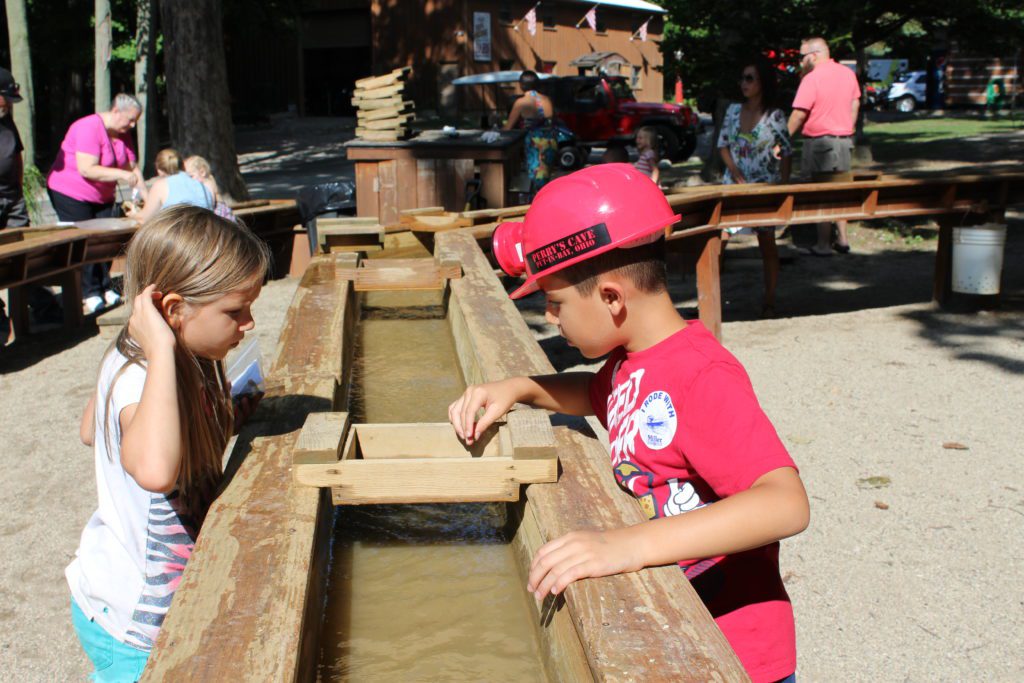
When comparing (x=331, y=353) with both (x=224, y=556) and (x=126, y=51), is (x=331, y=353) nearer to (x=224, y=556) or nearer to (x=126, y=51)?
(x=224, y=556)

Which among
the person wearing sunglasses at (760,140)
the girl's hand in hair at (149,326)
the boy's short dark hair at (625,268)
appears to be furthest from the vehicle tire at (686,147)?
the girl's hand in hair at (149,326)

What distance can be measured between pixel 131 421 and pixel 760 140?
794cm

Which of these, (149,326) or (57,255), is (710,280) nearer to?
(57,255)

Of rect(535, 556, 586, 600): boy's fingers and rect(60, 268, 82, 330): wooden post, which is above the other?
rect(535, 556, 586, 600): boy's fingers

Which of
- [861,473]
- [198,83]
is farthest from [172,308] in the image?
[198,83]

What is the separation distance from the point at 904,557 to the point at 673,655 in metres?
3.20

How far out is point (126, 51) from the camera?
94.8ft

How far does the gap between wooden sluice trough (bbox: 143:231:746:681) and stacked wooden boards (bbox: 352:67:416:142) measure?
320 inches

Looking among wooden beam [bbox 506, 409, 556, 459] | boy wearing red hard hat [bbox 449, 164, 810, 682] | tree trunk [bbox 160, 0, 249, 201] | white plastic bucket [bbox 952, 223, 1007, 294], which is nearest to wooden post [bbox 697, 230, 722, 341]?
white plastic bucket [bbox 952, 223, 1007, 294]

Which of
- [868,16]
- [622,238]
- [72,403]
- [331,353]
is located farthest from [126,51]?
[622,238]

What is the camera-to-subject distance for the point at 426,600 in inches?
107

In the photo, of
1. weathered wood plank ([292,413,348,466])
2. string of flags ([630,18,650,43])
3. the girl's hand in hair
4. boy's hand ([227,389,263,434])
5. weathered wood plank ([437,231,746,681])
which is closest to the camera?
weathered wood plank ([437,231,746,681])

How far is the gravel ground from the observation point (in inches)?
151

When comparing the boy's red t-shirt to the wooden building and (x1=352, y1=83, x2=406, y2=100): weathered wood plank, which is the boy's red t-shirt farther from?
the wooden building
